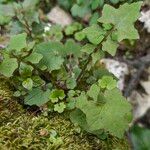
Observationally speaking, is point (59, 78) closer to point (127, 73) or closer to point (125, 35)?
point (125, 35)

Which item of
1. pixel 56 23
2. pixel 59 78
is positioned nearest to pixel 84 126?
pixel 59 78

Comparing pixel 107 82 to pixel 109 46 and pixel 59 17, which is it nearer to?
pixel 109 46

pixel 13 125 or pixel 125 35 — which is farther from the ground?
pixel 125 35

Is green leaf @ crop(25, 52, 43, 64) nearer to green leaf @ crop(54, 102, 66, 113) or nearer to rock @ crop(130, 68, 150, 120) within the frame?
green leaf @ crop(54, 102, 66, 113)

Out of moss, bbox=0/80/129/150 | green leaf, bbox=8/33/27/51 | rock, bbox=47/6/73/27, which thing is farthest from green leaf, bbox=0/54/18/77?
rock, bbox=47/6/73/27

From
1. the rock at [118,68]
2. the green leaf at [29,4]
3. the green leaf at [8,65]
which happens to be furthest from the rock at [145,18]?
the green leaf at [8,65]

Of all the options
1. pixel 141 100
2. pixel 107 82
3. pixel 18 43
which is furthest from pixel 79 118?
pixel 141 100

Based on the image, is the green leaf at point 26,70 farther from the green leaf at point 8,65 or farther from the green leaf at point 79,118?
the green leaf at point 79,118
